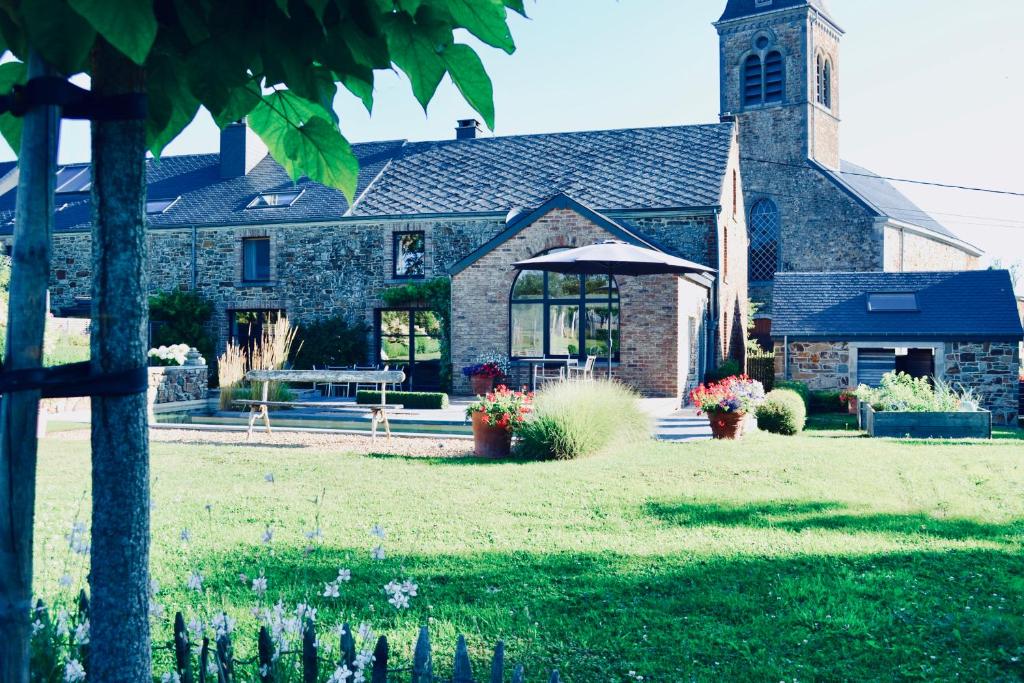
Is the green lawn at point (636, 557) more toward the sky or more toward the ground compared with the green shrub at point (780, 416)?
more toward the ground

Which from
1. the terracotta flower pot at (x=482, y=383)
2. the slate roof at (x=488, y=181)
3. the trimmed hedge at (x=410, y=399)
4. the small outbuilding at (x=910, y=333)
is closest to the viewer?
the trimmed hedge at (x=410, y=399)

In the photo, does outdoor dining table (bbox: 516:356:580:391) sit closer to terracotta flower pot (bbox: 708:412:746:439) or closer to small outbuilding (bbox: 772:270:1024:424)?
terracotta flower pot (bbox: 708:412:746:439)

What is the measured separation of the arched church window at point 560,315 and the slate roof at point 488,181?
3345 millimetres

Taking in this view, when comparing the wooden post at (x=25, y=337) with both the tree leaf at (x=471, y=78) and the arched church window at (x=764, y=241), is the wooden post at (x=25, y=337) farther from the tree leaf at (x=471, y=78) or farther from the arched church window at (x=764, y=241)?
the arched church window at (x=764, y=241)

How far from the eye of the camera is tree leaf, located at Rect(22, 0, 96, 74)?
1.60m

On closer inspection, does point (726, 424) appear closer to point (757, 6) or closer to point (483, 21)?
point (483, 21)

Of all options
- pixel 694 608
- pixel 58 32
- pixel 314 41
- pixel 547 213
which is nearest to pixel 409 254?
pixel 547 213

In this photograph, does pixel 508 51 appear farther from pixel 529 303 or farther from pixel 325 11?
pixel 529 303

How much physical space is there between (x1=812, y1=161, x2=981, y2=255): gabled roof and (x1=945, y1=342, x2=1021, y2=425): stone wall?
41.0 feet

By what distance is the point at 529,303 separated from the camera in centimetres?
2017

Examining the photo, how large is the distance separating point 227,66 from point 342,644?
1.77 m

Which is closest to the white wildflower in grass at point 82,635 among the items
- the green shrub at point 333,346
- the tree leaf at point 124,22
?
the tree leaf at point 124,22

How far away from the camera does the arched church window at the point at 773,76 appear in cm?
3944

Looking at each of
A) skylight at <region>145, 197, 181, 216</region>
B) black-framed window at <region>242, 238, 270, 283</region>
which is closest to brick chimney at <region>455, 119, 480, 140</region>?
black-framed window at <region>242, 238, 270, 283</region>
